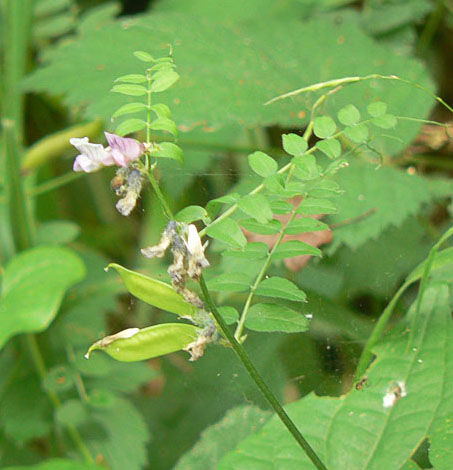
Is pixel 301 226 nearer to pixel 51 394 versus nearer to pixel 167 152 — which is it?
pixel 167 152

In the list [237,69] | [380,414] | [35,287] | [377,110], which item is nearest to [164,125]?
[377,110]

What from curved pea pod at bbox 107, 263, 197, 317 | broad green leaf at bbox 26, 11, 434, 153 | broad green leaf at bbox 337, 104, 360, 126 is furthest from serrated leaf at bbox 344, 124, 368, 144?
broad green leaf at bbox 26, 11, 434, 153

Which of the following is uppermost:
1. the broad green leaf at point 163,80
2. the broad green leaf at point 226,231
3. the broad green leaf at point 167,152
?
the broad green leaf at point 163,80

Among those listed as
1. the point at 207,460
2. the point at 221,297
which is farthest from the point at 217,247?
the point at 207,460

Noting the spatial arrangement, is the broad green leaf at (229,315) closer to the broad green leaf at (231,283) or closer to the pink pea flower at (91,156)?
the broad green leaf at (231,283)

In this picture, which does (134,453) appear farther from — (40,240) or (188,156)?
(188,156)

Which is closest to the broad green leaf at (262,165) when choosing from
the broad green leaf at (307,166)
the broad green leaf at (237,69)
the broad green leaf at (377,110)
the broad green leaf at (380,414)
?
the broad green leaf at (307,166)

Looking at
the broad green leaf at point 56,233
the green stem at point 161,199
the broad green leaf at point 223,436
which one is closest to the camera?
the green stem at point 161,199
